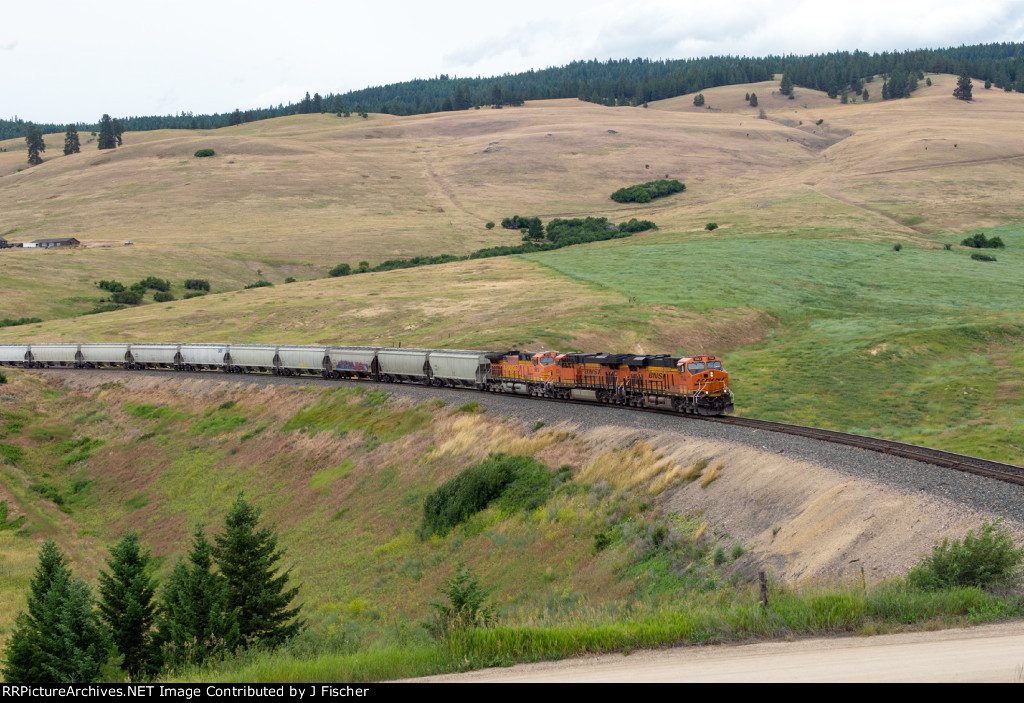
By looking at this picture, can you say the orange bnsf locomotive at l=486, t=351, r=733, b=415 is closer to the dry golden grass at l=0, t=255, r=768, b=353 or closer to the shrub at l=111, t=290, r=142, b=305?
the dry golden grass at l=0, t=255, r=768, b=353

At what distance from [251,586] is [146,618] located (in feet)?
10.7

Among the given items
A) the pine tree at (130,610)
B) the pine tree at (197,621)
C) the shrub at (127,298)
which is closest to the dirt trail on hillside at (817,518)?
the pine tree at (197,621)

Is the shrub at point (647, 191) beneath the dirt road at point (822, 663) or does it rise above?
above

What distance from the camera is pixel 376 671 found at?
1684 centimetres

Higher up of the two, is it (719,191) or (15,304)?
(719,191)

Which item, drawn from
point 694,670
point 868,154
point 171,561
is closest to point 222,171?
point 868,154

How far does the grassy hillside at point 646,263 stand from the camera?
5988 cm

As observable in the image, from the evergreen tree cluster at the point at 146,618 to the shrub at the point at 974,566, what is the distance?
17159 mm

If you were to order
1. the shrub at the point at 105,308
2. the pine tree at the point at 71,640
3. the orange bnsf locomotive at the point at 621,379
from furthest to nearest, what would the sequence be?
the shrub at the point at 105,308
the orange bnsf locomotive at the point at 621,379
the pine tree at the point at 71,640

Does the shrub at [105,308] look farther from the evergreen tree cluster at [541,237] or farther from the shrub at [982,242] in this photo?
the shrub at [982,242]

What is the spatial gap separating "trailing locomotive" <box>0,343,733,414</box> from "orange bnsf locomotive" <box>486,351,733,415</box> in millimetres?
49

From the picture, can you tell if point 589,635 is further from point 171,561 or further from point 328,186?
point 328,186

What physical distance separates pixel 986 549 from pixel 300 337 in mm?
72125

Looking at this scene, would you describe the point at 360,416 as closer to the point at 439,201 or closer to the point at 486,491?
the point at 486,491
